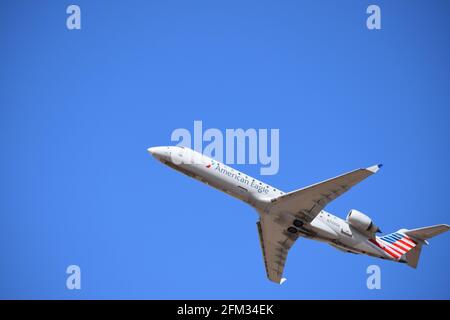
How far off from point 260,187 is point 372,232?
6.31m

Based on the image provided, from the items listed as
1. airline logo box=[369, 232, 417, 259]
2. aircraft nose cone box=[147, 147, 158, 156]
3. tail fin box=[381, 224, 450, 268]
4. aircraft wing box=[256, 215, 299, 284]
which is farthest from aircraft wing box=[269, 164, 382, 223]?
aircraft nose cone box=[147, 147, 158, 156]

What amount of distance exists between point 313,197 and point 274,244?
17.7 feet

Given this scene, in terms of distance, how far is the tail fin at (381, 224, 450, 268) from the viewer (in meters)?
35.8

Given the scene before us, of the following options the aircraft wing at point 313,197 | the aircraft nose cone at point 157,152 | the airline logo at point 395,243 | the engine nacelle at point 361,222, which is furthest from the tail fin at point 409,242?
the aircraft nose cone at point 157,152

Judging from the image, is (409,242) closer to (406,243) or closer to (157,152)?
(406,243)

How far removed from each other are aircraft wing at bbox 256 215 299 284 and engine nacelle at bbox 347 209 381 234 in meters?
3.47

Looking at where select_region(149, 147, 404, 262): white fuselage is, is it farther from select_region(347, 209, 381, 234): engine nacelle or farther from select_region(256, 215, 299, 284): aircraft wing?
select_region(256, 215, 299, 284): aircraft wing

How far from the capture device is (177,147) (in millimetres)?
34344

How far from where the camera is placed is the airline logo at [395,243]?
35469 millimetres

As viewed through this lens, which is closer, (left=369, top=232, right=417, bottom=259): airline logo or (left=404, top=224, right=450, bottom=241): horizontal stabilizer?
(left=404, top=224, right=450, bottom=241): horizontal stabilizer

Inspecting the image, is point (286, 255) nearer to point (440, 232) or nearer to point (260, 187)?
point (260, 187)

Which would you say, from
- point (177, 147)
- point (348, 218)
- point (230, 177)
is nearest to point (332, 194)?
point (348, 218)

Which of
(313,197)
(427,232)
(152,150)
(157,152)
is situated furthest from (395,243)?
(152,150)

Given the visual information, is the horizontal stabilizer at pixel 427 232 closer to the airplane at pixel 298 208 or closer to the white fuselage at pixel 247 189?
the airplane at pixel 298 208
